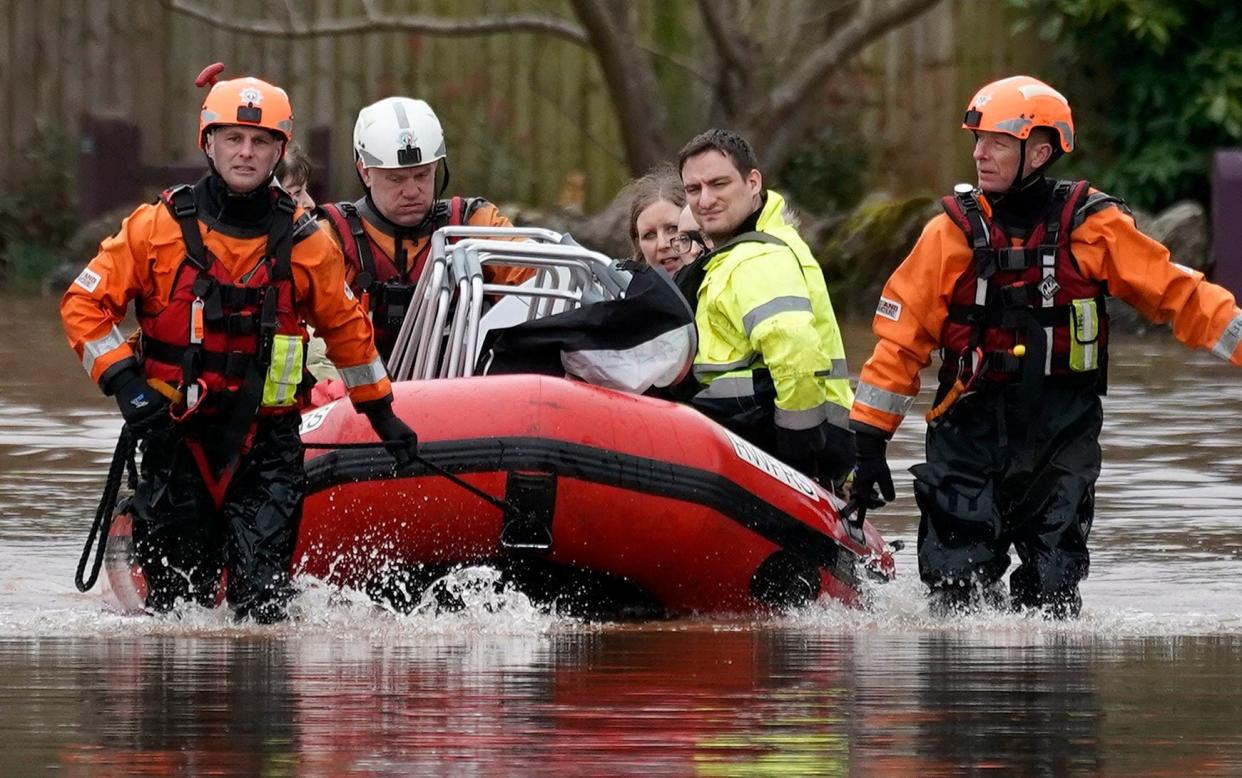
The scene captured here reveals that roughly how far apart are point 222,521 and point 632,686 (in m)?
1.99

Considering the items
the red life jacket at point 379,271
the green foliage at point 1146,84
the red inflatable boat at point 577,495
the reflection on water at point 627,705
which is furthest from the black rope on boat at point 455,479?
the green foliage at point 1146,84

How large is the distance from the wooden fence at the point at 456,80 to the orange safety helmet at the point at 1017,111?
11.4 m

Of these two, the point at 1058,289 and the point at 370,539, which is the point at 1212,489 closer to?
the point at 1058,289

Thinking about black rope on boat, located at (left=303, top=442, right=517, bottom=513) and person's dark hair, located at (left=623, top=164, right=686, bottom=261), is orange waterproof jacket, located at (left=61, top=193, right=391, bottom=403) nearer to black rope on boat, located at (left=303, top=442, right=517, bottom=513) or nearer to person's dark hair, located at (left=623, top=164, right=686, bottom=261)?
black rope on boat, located at (left=303, top=442, right=517, bottom=513)

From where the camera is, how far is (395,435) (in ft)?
25.0

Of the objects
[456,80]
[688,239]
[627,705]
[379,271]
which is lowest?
[627,705]

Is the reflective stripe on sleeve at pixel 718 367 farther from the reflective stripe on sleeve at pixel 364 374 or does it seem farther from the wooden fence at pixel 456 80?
the wooden fence at pixel 456 80

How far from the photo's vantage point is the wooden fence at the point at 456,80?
1958 cm

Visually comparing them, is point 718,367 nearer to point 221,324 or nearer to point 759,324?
point 759,324

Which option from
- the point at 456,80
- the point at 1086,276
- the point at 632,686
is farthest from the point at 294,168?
the point at 456,80

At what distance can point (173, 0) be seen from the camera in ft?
59.5

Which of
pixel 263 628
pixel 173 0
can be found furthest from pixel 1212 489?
pixel 173 0

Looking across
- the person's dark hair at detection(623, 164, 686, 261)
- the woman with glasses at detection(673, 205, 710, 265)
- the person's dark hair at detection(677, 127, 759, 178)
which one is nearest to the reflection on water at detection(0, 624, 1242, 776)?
the person's dark hair at detection(677, 127, 759, 178)

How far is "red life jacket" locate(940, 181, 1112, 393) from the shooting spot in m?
7.83
